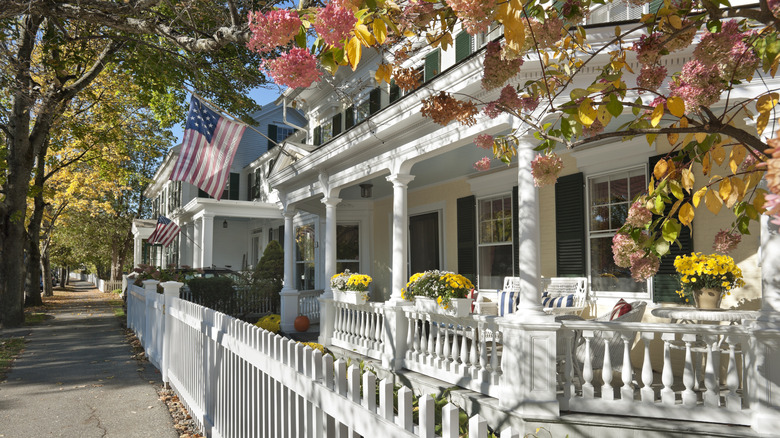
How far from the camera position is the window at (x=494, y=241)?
896 centimetres

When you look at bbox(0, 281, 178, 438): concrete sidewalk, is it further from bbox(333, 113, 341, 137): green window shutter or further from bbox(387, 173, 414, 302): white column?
bbox(333, 113, 341, 137): green window shutter

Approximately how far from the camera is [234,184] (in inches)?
858

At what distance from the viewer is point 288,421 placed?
9.50 ft

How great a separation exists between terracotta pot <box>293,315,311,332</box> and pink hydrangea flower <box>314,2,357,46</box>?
9.80m

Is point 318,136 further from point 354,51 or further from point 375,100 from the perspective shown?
point 354,51

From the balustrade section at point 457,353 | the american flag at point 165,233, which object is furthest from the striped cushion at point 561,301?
the american flag at point 165,233

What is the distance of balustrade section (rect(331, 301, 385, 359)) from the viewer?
7469mm

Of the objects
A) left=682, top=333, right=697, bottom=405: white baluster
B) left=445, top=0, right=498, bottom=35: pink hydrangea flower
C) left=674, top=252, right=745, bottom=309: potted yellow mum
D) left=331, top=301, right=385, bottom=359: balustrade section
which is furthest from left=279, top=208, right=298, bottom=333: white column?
left=445, top=0, right=498, bottom=35: pink hydrangea flower

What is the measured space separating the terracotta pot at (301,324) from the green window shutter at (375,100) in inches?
→ 183

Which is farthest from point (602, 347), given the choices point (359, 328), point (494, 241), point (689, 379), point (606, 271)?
point (494, 241)

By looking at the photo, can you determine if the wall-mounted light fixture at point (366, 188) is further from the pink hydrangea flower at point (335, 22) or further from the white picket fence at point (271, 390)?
the pink hydrangea flower at point (335, 22)

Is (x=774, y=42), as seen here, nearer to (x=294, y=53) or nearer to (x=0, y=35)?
(x=294, y=53)

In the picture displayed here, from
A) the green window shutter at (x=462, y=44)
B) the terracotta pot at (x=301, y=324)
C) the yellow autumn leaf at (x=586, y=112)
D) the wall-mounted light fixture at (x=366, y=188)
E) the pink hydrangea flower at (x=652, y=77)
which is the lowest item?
the terracotta pot at (x=301, y=324)

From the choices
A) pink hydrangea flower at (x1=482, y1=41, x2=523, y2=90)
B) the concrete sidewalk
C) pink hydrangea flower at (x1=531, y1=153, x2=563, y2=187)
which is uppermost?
pink hydrangea flower at (x1=482, y1=41, x2=523, y2=90)
